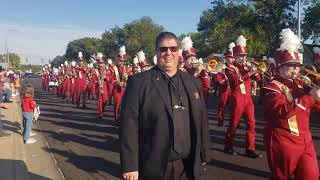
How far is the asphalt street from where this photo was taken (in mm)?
7973

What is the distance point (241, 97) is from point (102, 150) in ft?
9.88

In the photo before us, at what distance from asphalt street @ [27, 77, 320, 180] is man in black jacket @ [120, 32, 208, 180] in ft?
11.2

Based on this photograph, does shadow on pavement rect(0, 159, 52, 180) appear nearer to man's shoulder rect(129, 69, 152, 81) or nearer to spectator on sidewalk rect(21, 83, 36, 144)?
spectator on sidewalk rect(21, 83, 36, 144)

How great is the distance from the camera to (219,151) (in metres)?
9.66

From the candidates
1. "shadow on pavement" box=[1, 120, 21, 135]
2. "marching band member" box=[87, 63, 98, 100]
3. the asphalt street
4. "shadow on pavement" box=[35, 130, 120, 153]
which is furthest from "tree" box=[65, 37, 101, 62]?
"shadow on pavement" box=[35, 130, 120, 153]

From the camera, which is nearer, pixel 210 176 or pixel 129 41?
pixel 210 176

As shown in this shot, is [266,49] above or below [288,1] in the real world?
below

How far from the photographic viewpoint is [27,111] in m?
11.7

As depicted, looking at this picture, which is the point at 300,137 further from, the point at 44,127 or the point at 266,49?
the point at 266,49

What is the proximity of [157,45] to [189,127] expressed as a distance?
706mm

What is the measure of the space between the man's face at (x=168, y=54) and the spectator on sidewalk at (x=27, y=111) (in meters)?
7.79

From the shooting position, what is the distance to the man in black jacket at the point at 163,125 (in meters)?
4.04

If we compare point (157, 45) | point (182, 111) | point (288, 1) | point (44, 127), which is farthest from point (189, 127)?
point (288, 1)

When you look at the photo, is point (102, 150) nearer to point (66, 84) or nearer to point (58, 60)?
point (66, 84)
